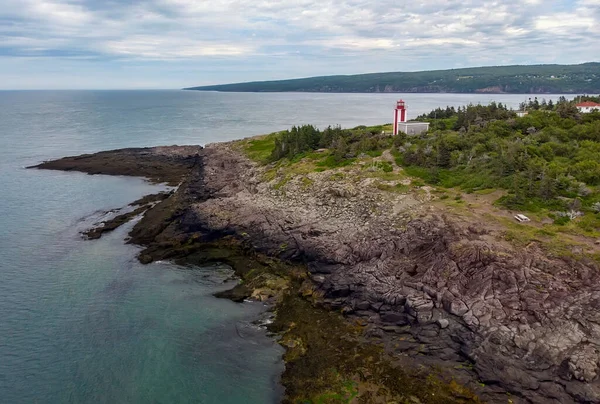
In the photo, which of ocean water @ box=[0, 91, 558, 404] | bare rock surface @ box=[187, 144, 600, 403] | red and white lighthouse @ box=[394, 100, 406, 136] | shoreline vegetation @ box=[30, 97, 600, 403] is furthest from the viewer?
red and white lighthouse @ box=[394, 100, 406, 136]

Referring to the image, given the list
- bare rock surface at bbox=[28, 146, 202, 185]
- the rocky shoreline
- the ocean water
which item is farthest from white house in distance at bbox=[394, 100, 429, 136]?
the ocean water

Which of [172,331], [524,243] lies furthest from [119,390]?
[524,243]

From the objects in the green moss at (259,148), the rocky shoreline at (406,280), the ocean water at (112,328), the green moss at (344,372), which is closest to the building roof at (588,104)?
the rocky shoreline at (406,280)

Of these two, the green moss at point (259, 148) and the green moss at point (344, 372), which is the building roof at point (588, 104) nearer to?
the green moss at point (259, 148)

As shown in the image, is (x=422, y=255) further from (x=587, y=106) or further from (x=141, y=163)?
(x=141, y=163)

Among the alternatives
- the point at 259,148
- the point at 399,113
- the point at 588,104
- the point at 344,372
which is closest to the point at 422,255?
the point at 344,372

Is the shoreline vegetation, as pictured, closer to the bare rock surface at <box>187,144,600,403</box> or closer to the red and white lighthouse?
the bare rock surface at <box>187,144,600,403</box>
